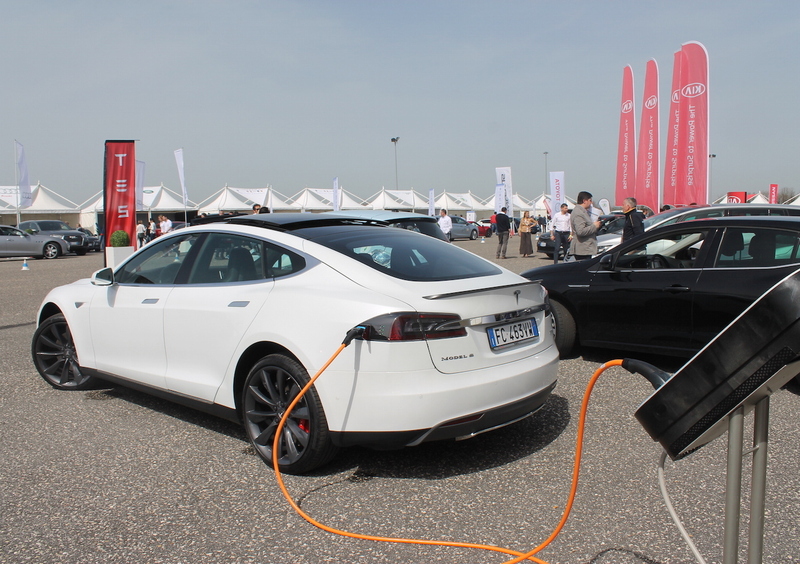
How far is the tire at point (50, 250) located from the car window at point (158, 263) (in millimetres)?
25824

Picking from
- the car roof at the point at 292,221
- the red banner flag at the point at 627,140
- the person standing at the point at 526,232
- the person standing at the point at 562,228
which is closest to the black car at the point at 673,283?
the car roof at the point at 292,221

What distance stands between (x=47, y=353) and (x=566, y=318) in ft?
15.7

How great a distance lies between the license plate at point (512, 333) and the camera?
3.68 meters

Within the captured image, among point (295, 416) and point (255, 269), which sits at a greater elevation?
point (255, 269)

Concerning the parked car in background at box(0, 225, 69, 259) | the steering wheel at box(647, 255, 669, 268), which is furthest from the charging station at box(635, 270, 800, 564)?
the parked car in background at box(0, 225, 69, 259)

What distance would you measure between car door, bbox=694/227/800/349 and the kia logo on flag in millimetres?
17327

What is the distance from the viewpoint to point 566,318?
6625 millimetres

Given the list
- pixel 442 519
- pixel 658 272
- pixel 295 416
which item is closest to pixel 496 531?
pixel 442 519

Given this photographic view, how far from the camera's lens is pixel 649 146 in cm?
2461

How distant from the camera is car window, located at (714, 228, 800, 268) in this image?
546cm

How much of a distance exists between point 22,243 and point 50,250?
139 centimetres

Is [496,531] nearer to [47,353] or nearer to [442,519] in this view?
[442,519]

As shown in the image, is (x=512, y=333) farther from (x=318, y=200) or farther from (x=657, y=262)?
(x=318, y=200)

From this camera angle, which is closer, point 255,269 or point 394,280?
point 394,280
